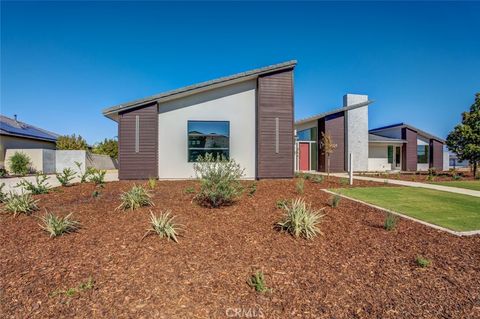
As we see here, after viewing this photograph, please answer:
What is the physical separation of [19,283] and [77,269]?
586 millimetres

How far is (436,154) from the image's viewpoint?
22078 millimetres

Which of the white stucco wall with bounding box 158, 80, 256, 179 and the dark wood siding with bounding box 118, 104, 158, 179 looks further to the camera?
the white stucco wall with bounding box 158, 80, 256, 179

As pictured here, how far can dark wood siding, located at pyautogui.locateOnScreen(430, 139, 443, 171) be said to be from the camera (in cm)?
2205

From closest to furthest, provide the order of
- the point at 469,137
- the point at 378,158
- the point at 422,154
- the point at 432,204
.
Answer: the point at 432,204 < the point at 469,137 < the point at 378,158 < the point at 422,154

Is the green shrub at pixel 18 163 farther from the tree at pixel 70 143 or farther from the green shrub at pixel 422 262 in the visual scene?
the green shrub at pixel 422 262

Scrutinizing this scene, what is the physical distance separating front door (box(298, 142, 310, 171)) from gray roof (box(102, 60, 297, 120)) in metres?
9.37

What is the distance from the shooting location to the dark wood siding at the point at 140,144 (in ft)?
34.7

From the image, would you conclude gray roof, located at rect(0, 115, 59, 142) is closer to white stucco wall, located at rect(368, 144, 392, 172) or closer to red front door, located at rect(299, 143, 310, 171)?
red front door, located at rect(299, 143, 310, 171)

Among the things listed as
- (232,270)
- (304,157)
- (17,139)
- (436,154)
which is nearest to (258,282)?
(232,270)

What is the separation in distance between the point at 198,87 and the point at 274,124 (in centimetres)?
371

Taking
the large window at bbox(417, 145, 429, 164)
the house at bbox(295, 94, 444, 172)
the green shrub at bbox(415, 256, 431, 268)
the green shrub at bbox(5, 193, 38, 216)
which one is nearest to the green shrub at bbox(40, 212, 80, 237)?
the green shrub at bbox(5, 193, 38, 216)

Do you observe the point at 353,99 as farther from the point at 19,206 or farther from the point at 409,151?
the point at 19,206

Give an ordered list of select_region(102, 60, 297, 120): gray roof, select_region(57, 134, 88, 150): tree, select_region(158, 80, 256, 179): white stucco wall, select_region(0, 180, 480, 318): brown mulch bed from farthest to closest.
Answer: select_region(57, 134, 88, 150): tree < select_region(158, 80, 256, 179): white stucco wall < select_region(102, 60, 297, 120): gray roof < select_region(0, 180, 480, 318): brown mulch bed

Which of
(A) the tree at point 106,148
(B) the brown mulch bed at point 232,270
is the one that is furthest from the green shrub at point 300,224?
(A) the tree at point 106,148
